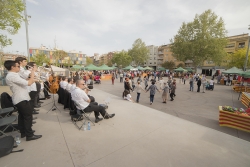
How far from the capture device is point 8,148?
252cm

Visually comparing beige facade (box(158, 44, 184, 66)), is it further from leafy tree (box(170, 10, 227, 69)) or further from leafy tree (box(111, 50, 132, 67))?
leafy tree (box(170, 10, 227, 69))

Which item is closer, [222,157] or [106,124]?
[222,157]

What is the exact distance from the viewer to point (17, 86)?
2.90 metres

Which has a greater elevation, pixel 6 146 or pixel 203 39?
pixel 203 39

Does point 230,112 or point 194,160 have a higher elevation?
point 230,112

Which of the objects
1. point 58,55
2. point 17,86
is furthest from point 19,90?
point 58,55

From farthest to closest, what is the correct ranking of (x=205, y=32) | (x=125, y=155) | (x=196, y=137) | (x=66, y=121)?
1. (x=205, y=32)
2. (x=66, y=121)
3. (x=196, y=137)
4. (x=125, y=155)

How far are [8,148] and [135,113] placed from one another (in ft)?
14.0

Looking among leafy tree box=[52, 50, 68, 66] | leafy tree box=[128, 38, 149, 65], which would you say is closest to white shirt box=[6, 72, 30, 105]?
leafy tree box=[52, 50, 68, 66]

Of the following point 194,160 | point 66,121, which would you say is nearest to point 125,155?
point 194,160

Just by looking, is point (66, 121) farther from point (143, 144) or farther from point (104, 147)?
point (143, 144)

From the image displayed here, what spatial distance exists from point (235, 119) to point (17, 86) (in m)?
7.34

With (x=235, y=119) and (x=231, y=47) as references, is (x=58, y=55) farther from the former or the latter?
(x=231, y=47)

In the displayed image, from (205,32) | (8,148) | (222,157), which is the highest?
(205,32)
